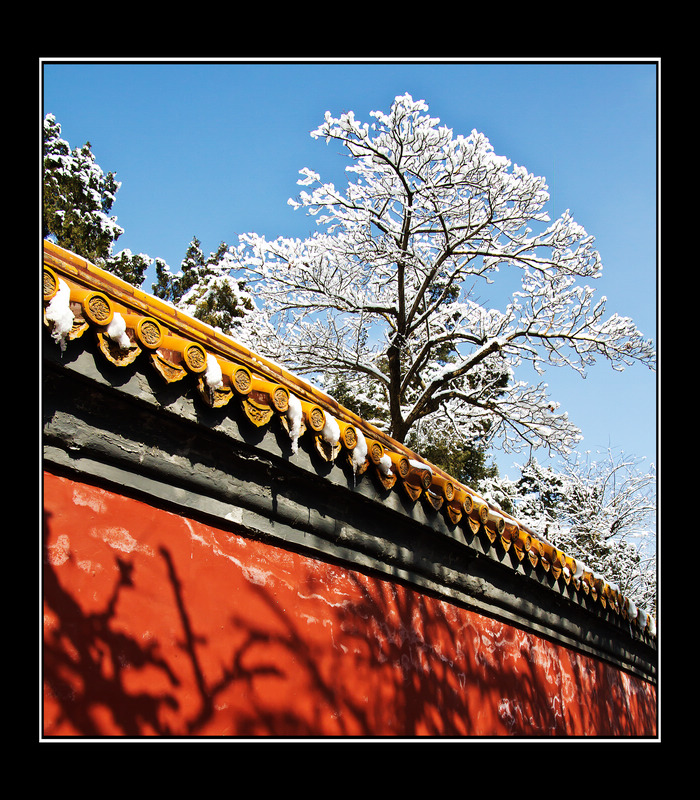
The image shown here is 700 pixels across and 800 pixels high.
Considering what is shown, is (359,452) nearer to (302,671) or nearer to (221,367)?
(221,367)

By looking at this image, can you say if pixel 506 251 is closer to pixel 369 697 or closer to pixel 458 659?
pixel 458 659

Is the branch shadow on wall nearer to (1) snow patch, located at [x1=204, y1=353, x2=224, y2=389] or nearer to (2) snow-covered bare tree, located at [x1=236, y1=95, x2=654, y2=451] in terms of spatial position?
(1) snow patch, located at [x1=204, y1=353, x2=224, y2=389]

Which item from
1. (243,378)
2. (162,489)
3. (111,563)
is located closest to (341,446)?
(243,378)

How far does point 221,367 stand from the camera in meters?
2.43

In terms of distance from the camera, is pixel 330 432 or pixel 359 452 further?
pixel 359 452

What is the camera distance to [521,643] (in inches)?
164

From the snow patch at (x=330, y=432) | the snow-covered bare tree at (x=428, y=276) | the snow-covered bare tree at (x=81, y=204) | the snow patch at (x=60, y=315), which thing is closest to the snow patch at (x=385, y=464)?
the snow patch at (x=330, y=432)

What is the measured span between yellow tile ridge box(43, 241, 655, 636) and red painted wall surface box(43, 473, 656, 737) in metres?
0.50

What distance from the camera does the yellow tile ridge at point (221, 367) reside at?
2.09 metres

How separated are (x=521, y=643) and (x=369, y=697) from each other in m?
1.77

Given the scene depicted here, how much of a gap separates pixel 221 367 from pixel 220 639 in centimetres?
104

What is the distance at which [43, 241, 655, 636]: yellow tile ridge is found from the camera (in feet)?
6.87

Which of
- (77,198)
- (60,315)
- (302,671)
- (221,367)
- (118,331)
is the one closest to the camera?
(60,315)

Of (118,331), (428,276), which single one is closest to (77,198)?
(428,276)
